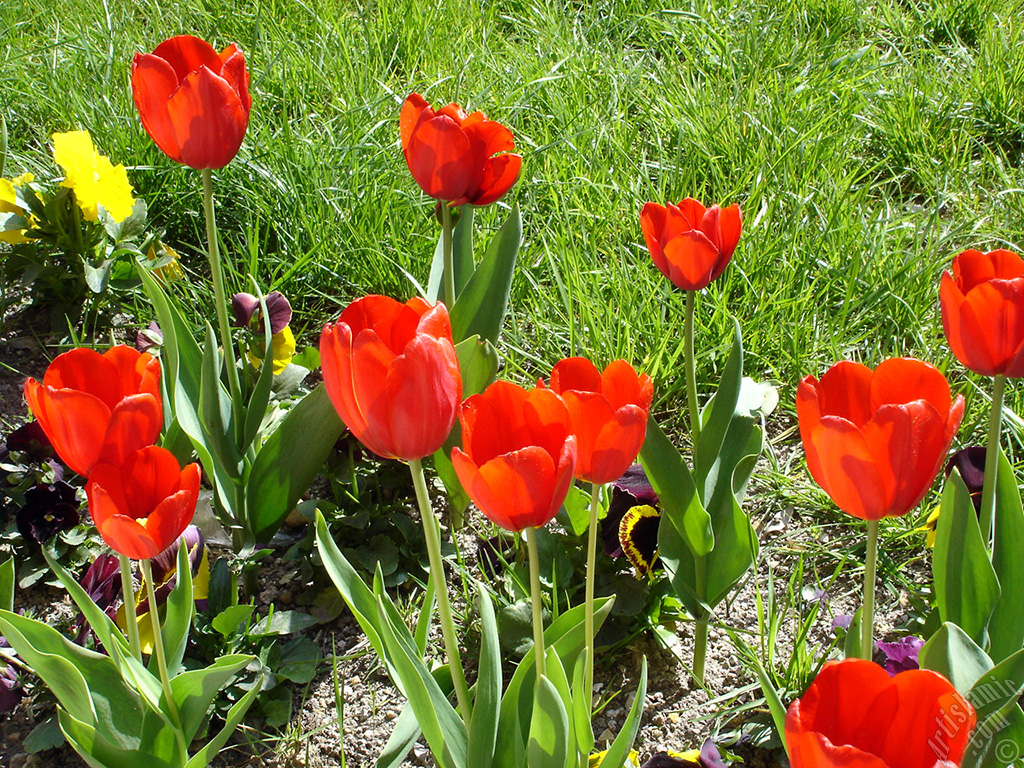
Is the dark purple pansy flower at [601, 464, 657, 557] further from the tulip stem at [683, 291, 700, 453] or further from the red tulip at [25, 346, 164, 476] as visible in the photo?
the red tulip at [25, 346, 164, 476]

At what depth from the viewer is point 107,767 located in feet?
3.53

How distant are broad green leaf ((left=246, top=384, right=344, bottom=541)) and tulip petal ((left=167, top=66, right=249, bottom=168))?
375mm

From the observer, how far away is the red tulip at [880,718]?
63cm

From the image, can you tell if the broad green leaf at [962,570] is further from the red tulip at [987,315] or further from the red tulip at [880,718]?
the red tulip at [880,718]

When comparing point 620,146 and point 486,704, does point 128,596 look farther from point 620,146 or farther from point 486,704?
point 620,146

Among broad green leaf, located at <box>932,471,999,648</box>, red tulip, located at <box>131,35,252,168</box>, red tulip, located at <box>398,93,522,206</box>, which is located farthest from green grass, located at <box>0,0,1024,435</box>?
broad green leaf, located at <box>932,471,999,648</box>

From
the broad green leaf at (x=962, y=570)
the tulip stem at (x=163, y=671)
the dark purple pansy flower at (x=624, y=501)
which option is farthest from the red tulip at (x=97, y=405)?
the broad green leaf at (x=962, y=570)

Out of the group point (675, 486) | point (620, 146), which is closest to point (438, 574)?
point (675, 486)

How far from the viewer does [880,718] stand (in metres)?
0.67

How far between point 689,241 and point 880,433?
453 mm

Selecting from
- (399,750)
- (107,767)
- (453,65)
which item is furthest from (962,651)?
(453,65)

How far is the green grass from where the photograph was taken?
2.05m

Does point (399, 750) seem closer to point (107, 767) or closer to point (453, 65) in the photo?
point (107, 767)

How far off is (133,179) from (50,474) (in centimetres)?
98
